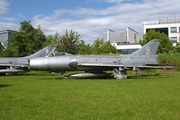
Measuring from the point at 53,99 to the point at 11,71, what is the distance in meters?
15.2

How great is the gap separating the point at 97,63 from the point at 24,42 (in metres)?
31.3

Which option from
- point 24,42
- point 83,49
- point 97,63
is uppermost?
point 24,42

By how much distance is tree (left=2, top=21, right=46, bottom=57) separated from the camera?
4356 centimetres

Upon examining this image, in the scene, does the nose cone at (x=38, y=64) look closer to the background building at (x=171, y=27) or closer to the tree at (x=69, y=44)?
the tree at (x=69, y=44)

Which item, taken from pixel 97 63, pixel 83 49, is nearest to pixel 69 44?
pixel 83 49

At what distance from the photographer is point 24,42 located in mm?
45062

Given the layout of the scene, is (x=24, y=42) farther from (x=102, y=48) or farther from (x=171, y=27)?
(x=171, y=27)

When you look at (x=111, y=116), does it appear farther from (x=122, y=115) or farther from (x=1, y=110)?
(x=1, y=110)

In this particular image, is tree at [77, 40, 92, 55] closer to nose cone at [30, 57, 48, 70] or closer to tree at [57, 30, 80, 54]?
tree at [57, 30, 80, 54]

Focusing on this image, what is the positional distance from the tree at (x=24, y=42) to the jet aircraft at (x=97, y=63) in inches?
1134

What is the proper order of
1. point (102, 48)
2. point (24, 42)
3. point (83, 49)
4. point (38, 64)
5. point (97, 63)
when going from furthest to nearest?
point (102, 48) < point (83, 49) < point (24, 42) < point (97, 63) < point (38, 64)

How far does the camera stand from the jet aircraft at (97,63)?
53.3 ft

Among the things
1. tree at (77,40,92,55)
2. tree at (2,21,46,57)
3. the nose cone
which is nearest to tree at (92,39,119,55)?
tree at (77,40,92,55)

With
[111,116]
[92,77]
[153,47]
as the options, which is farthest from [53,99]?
[153,47]
